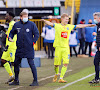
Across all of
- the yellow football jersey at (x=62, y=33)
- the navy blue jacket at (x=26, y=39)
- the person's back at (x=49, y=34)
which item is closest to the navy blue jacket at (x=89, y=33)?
the person's back at (x=49, y=34)

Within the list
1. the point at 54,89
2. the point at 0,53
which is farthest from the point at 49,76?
the point at 54,89

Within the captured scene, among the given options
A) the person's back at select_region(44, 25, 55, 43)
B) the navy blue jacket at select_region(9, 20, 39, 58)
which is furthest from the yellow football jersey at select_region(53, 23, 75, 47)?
the person's back at select_region(44, 25, 55, 43)

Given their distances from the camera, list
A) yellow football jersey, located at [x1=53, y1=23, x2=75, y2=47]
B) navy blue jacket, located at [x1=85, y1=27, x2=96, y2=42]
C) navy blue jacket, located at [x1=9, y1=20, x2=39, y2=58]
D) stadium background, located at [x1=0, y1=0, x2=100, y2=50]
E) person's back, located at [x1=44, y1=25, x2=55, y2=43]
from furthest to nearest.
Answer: stadium background, located at [x1=0, y1=0, x2=100, y2=50], navy blue jacket, located at [x1=85, y1=27, x2=96, y2=42], person's back, located at [x1=44, y1=25, x2=55, y2=43], yellow football jersey, located at [x1=53, y1=23, x2=75, y2=47], navy blue jacket, located at [x1=9, y1=20, x2=39, y2=58]

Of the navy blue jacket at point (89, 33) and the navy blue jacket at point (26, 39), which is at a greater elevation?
the navy blue jacket at point (26, 39)

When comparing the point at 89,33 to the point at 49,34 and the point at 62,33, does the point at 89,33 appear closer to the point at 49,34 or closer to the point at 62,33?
the point at 49,34

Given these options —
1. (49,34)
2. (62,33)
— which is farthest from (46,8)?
(62,33)

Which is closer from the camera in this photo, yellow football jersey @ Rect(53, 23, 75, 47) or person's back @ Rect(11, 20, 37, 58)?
person's back @ Rect(11, 20, 37, 58)

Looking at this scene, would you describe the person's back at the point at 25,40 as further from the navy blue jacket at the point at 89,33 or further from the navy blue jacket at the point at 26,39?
the navy blue jacket at the point at 89,33

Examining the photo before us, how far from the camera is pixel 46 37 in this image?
70.0ft

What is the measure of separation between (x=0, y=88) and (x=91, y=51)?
13.5 meters

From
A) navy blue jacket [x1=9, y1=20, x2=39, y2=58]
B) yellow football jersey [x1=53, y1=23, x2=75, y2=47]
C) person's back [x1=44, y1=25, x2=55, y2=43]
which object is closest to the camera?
navy blue jacket [x1=9, y1=20, x2=39, y2=58]

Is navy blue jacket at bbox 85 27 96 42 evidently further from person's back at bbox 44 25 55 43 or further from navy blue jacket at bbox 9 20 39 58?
navy blue jacket at bbox 9 20 39 58

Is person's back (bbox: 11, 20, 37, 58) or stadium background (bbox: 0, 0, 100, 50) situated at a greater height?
person's back (bbox: 11, 20, 37, 58)

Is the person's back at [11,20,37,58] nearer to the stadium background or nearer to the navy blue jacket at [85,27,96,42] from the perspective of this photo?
the stadium background
